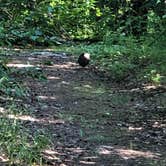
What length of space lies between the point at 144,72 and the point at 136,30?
240 inches

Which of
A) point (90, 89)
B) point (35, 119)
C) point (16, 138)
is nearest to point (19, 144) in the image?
point (16, 138)

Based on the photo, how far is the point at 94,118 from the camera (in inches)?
265

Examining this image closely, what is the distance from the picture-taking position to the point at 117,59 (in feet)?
34.9

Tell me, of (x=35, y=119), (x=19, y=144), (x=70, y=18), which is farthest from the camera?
(x=70, y=18)

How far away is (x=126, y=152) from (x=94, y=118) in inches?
54.4

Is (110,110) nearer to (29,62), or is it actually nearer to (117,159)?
(117,159)

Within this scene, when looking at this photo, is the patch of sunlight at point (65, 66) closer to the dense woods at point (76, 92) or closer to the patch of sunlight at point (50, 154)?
the dense woods at point (76, 92)

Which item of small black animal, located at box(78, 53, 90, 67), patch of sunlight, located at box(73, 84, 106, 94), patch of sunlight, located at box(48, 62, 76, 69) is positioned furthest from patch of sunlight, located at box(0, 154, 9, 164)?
small black animal, located at box(78, 53, 90, 67)

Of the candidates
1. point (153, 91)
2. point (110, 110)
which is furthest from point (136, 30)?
point (110, 110)

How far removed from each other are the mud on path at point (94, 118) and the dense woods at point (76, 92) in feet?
0.04

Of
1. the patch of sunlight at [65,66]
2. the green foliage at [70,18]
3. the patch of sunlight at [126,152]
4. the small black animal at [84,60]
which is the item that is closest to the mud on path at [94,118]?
the patch of sunlight at [126,152]

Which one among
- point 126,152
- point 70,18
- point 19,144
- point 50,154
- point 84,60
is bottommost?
point 126,152

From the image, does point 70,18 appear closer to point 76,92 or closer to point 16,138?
point 76,92

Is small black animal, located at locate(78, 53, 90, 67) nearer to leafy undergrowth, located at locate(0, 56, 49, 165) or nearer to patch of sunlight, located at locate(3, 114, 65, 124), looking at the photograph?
leafy undergrowth, located at locate(0, 56, 49, 165)
